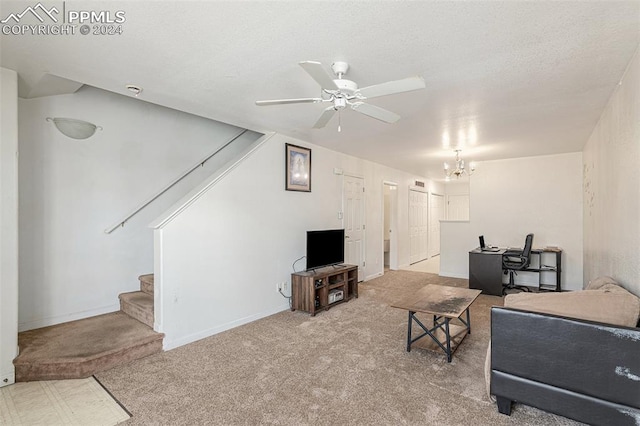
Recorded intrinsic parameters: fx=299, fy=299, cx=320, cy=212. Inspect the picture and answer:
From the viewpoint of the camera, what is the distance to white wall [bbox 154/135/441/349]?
3.21 m

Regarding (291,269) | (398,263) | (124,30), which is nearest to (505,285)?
(398,263)

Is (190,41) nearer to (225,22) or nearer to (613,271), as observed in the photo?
(225,22)

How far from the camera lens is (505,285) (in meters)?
5.71

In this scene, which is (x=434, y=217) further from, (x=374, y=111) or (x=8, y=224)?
(x=8, y=224)

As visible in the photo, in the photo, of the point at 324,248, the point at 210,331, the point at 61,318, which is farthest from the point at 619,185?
the point at 61,318

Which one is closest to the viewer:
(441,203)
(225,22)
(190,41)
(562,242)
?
(225,22)

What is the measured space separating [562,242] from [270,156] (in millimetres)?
5564

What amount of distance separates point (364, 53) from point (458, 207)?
9.99m

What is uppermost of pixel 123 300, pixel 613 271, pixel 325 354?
pixel 613 271

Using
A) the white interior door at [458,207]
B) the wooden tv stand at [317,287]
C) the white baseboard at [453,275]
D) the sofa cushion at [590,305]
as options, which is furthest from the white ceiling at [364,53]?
the white interior door at [458,207]

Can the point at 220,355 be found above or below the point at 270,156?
below

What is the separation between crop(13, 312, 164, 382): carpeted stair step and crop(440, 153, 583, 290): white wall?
→ 6.11 metres

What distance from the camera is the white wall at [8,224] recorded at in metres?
2.38

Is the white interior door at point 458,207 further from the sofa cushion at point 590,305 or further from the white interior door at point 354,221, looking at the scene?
the sofa cushion at point 590,305
